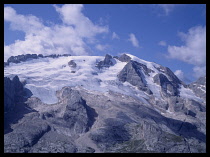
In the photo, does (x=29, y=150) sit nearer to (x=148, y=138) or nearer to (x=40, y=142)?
(x=40, y=142)

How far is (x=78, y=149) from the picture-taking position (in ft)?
601

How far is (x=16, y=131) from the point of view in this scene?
194250 mm

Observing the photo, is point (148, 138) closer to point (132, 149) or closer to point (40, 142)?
point (132, 149)
